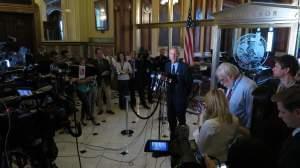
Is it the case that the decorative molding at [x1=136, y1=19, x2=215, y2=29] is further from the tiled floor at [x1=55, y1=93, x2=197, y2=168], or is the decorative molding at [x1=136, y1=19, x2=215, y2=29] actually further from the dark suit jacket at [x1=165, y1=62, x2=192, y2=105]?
the tiled floor at [x1=55, y1=93, x2=197, y2=168]

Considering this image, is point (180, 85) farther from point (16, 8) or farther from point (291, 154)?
point (16, 8)

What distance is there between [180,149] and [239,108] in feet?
3.22

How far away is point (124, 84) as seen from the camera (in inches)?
227

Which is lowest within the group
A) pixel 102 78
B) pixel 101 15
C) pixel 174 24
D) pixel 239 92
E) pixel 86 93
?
pixel 86 93

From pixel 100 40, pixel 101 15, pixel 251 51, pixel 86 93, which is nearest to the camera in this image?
pixel 251 51

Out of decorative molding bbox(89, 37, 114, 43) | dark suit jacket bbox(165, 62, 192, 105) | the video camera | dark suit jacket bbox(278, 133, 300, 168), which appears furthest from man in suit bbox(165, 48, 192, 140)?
decorative molding bbox(89, 37, 114, 43)

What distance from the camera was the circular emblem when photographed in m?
4.18

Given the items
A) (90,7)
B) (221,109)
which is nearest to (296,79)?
(221,109)

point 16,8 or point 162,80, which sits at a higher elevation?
point 16,8

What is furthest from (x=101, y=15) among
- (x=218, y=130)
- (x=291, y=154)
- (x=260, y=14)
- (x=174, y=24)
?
(x=291, y=154)

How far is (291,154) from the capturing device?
1084mm

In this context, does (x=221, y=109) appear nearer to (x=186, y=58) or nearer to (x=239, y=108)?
(x=239, y=108)

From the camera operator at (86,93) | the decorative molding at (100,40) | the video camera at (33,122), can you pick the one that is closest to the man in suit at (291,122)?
the video camera at (33,122)

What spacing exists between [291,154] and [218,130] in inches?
28.4
